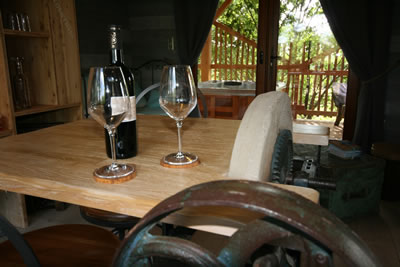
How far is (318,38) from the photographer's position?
11.5 feet

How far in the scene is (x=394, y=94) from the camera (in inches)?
126

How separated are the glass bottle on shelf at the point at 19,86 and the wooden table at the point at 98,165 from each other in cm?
134

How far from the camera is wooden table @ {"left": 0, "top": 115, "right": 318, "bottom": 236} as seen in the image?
63 cm

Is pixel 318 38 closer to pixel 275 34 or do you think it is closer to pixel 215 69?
pixel 275 34

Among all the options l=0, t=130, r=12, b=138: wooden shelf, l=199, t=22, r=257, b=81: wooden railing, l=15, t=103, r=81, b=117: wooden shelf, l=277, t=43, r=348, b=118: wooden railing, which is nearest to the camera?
l=0, t=130, r=12, b=138: wooden shelf

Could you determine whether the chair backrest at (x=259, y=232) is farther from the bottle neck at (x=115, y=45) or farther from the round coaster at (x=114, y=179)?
the bottle neck at (x=115, y=45)

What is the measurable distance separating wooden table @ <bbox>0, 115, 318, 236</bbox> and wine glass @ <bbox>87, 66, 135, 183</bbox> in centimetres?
3

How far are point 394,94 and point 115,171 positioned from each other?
10.9 ft

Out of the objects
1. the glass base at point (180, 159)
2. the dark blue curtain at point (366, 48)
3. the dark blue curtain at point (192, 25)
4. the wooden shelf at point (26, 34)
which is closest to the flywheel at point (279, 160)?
the glass base at point (180, 159)

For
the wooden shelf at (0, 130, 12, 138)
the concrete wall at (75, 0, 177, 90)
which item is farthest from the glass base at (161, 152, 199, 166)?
the concrete wall at (75, 0, 177, 90)

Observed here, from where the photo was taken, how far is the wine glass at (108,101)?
702mm

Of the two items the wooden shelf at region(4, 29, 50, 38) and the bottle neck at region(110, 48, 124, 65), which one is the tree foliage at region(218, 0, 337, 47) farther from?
the bottle neck at region(110, 48, 124, 65)

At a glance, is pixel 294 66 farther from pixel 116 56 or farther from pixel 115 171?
pixel 115 171

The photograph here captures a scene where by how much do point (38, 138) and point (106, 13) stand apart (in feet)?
10.3
